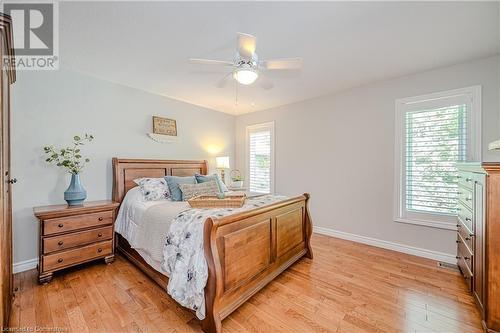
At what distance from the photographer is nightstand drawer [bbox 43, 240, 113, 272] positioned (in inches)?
89.0

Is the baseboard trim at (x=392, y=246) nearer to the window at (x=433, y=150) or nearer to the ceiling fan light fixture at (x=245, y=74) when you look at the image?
the window at (x=433, y=150)

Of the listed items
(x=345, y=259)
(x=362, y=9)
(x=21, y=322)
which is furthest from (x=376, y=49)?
(x=21, y=322)

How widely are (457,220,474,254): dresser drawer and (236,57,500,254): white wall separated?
475mm

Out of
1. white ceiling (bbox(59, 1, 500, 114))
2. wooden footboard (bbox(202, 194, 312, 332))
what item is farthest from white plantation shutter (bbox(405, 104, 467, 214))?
wooden footboard (bbox(202, 194, 312, 332))

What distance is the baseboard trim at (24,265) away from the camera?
2441mm

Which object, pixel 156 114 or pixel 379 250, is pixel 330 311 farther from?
pixel 156 114

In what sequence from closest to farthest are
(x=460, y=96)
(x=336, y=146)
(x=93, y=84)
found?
(x=460, y=96) → (x=93, y=84) → (x=336, y=146)

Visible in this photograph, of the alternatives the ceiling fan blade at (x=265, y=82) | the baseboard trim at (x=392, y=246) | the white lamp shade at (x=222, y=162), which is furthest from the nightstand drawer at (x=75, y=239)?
the baseboard trim at (x=392, y=246)

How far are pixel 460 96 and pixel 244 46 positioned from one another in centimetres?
276

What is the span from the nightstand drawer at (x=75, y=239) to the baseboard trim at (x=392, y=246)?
3.29 m

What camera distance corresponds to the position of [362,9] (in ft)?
5.71

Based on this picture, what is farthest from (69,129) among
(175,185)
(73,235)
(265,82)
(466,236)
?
(466,236)

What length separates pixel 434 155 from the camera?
2.79 meters

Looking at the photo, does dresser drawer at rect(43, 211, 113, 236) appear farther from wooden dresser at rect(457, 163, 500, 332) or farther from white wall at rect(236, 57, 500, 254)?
wooden dresser at rect(457, 163, 500, 332)
